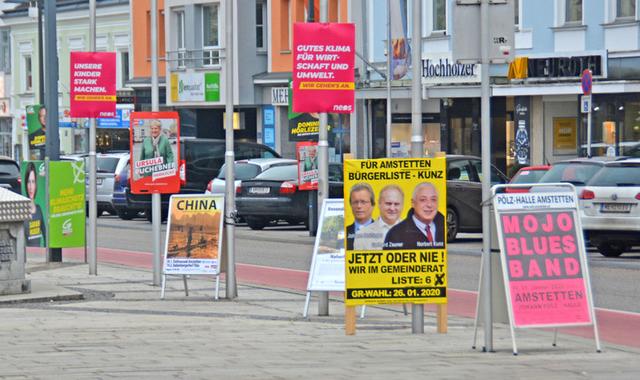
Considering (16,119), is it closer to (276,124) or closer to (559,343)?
(276,124)

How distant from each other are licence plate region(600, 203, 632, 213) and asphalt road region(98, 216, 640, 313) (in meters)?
0.77

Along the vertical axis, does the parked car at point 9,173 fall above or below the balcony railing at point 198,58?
below

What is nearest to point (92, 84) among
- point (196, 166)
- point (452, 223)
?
point (452, 223)

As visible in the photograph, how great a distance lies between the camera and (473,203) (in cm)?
2736

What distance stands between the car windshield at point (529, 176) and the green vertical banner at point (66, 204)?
27.7ft

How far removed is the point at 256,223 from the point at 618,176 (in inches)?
454

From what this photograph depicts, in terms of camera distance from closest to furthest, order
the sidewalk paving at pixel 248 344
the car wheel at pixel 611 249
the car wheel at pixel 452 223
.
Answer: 1. the sidewalk paving at pixel 248 344
2. the car wheel at pixel 611 249
3. the car wheel at pixel 452 223

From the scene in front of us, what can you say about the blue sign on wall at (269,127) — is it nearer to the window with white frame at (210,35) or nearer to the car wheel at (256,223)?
the window with white frame at (210,35)

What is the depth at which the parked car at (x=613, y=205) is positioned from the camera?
22.8 meters

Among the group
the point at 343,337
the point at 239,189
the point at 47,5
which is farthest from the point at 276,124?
the point at 343,337

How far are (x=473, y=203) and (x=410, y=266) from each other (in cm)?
1458

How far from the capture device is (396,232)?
1288 cm

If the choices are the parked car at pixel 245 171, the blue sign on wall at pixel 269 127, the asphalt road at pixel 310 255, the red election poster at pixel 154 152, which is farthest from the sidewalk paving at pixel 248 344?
the blue sign on wall at pixel 269 127

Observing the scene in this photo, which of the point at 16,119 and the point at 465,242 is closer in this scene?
the point at 465,242
